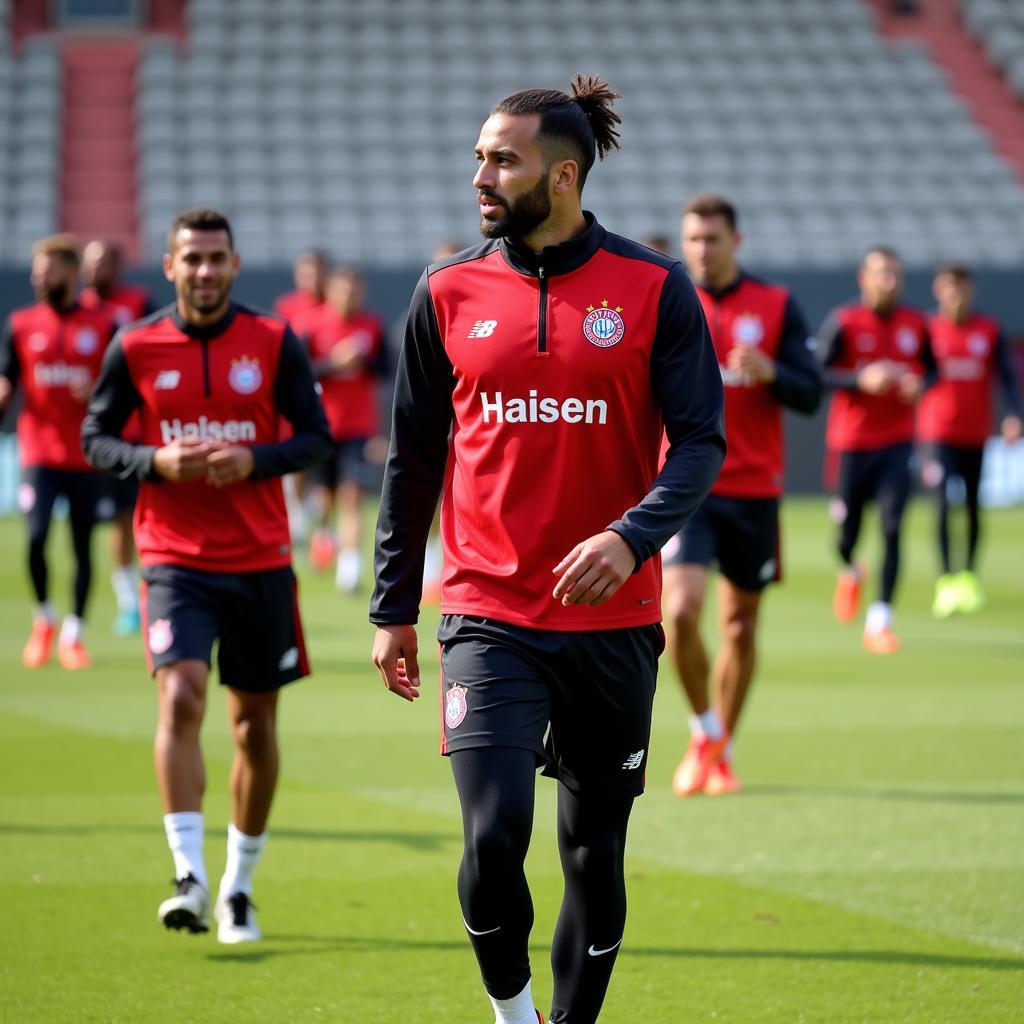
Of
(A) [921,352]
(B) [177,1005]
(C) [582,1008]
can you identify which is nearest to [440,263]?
(C) [582,1008]

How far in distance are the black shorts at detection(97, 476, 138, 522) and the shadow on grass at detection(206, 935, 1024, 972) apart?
6.25 meters

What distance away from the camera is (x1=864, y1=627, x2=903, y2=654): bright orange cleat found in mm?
12094

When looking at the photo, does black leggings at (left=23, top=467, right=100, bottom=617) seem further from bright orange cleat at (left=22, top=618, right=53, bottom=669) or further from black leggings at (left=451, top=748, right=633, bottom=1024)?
black leggings at (left=451, top=748, right=633, bottom=1024)

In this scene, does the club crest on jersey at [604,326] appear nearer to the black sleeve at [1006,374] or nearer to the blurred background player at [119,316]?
the blurred background player at [119,316]

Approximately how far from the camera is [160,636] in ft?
18.0

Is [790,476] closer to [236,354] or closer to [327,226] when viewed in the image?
[327,226]

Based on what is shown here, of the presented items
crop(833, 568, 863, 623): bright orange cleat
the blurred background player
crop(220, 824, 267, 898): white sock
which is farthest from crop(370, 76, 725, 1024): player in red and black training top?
crop(833, 568, 863, 623): bright orange cleat

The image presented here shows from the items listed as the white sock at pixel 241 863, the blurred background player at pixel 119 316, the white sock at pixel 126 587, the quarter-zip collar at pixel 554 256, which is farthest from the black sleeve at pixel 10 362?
the quarter-zip collar at pixel 554 256

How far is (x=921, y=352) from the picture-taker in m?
12.5

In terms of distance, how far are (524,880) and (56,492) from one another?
7858mm

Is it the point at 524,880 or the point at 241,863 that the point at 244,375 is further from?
the point at 524,880

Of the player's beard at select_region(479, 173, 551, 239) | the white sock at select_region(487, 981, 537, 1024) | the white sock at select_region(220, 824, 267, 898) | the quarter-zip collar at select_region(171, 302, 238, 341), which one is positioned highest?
the player's beard at select_region(479, 173, 551, 239)

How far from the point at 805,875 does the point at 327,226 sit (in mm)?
22451

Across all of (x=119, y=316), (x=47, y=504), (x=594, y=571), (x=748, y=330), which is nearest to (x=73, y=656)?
(x=47, y=504)
